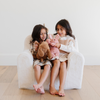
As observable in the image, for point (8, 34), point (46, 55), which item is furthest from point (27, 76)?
point (8, 34)

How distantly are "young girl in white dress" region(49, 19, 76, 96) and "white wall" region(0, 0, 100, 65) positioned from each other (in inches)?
27.9

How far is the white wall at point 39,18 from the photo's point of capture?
7.54 ft

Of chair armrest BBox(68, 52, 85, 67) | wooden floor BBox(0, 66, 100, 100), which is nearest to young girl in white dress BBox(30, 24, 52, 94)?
wooden floor BBox(0, 66, 100, 100)

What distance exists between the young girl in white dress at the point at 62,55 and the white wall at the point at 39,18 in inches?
27.9

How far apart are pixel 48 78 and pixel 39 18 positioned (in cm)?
131

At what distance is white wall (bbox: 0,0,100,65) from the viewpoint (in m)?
2.30

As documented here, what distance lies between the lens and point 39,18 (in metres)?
2.36

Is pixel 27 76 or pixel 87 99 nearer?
pixel 87 99

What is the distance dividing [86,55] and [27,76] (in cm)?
151

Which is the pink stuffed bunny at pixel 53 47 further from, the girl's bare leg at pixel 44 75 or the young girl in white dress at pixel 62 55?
the girl's bare leg at pixel 44 75

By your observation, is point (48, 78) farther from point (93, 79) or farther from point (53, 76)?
point (93, 79)

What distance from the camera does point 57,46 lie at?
60.5 inches

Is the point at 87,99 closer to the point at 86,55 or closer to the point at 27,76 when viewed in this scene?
the point at 27,76

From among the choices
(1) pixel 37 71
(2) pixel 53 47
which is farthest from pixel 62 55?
(1) pixel 37 71
